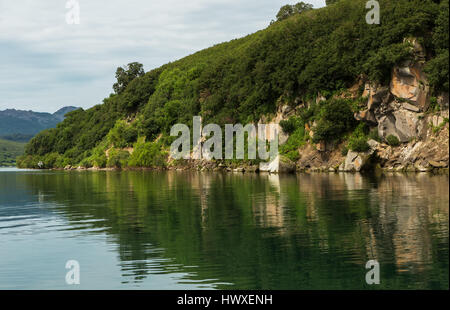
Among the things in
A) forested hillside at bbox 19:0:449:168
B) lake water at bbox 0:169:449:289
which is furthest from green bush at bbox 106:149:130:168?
lake water at bbox 0:169:449:289

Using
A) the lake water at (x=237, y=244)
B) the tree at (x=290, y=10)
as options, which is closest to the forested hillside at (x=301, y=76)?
the tree at (x=290, y=10)

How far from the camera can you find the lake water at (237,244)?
15.9 meters

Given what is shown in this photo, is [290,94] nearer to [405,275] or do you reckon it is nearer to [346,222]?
[346,222]

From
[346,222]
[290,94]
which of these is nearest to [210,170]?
[290,94]

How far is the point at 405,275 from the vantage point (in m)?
15.2

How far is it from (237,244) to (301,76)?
79.4 metres

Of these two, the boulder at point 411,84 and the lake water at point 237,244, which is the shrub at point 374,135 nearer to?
the boulder at point 411,84

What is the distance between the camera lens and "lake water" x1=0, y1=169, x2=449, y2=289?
1588 cm

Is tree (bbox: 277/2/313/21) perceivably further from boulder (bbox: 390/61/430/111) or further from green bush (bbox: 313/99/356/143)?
boulder (bbox: 390/61/430/111)

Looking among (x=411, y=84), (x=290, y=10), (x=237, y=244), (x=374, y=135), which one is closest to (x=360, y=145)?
(x=374, y=135)

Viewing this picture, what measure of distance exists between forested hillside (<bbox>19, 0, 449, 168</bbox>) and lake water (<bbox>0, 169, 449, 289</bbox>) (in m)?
47.2
